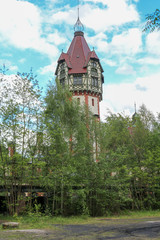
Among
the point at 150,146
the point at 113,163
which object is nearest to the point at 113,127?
the point at 150,146

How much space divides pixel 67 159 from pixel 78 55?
2892 centimetres

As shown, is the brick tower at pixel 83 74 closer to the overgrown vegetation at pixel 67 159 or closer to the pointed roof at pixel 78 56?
the pointed roof at pixel 78 56

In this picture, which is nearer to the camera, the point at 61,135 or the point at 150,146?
the point at 61,135

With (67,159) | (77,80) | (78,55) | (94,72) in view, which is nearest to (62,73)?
(77,80)

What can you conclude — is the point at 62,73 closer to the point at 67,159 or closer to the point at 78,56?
the point at 78,56

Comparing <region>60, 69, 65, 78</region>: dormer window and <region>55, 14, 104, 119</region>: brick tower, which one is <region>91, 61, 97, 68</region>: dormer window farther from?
<region>60, 69, 65, 78</region>: dormer window

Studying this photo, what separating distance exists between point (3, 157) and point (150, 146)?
1565 cm

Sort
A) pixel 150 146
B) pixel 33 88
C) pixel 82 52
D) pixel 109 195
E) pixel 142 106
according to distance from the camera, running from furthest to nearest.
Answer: pixel 82 52
pixel 142 106
pixel 150 146
pixel 109 195
pixel 33 88

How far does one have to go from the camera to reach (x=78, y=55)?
44.3 meters

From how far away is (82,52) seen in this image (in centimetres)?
4459

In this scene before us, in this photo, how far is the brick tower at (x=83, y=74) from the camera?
40.7 metres

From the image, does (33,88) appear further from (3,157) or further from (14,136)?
(3,157)

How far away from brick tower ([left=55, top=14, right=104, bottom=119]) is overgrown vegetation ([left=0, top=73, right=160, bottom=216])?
1406 cm

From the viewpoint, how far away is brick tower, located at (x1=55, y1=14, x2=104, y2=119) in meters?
40.7
